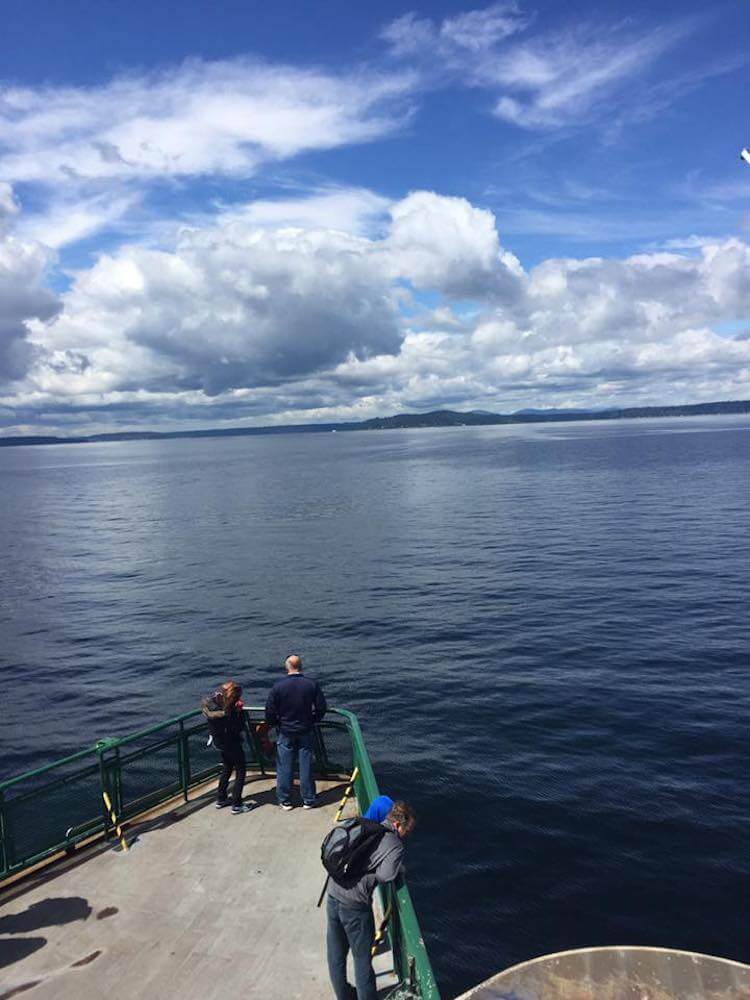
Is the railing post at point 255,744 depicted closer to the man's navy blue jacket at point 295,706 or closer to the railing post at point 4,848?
the man's navy blue jacket at point 295,706

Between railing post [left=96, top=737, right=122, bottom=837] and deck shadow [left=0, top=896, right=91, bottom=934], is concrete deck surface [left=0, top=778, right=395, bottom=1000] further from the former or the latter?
railing post [left=96, top=737, right=122, bottom=837]

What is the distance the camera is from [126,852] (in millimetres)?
9891

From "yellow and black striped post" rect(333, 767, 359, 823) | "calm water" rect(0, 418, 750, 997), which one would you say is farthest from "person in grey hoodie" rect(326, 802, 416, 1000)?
"calm water" rect(0, 418, 750, 997)

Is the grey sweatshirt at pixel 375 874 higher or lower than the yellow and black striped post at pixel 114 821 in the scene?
higher

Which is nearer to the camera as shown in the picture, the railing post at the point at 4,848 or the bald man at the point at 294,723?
the railing post at the point at 4,848

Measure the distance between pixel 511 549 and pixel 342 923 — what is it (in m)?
47.2

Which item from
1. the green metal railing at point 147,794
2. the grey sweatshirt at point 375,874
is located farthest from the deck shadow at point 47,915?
the grey sweatshirt at point 375,874

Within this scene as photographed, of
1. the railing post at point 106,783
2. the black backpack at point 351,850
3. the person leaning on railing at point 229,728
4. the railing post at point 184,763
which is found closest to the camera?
the black backpack at point 351,850

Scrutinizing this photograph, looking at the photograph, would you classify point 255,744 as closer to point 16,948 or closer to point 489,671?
point 16,948

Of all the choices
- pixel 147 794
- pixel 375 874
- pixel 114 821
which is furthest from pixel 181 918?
pixel 147 794

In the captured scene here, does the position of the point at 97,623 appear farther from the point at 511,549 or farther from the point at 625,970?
the point at 625,970

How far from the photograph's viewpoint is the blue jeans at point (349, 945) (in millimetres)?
6746

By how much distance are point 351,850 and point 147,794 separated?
780cm

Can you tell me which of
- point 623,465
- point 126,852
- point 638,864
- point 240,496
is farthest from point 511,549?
point 623,465
